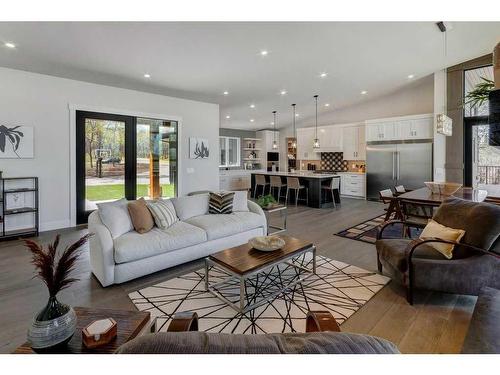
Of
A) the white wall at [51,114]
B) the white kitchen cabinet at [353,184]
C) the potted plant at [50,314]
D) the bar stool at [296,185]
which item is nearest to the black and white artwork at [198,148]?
the white wall at [51,114]

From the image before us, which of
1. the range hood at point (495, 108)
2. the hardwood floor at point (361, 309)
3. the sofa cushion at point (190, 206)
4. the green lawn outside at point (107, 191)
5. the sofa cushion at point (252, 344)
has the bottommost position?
the hardwood floor at point (361, 309)

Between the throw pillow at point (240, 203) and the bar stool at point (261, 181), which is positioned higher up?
the bar stool at point (261, 181)

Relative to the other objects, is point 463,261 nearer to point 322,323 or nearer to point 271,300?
point 271,300

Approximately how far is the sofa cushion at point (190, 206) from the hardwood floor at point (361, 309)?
2.65 feet

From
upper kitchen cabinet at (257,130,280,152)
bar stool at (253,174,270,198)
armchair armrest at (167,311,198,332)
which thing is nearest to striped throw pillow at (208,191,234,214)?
armchair armrest at (167,311,198,332)

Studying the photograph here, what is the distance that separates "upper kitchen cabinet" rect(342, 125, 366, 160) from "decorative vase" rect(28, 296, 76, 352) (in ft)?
30.2

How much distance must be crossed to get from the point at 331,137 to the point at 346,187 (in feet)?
6.18

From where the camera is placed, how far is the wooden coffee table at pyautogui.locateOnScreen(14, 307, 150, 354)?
126 cm

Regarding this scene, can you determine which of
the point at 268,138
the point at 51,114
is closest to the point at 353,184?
the point at 268,138

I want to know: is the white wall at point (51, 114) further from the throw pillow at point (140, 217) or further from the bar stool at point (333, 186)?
the bar stool at point (333, 186)

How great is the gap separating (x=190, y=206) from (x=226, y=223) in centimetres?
69

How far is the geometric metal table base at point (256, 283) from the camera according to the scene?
2416mm

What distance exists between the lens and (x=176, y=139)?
22.0 ft
